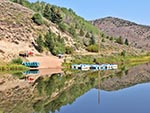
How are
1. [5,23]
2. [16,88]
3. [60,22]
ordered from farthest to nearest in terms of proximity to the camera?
1. [60,22]
2. [5,23]
3. [16,88]

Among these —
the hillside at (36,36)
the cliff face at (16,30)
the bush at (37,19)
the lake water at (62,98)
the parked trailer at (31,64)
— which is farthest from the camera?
the bush at (37,19)

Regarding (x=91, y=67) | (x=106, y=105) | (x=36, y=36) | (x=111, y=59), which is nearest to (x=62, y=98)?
(x=106, y=105)

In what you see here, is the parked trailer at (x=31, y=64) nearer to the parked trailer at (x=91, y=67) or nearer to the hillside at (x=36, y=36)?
the hillside at (x=36, y=36)

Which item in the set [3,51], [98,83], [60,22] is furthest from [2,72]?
[60,22]

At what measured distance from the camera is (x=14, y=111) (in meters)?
35.1

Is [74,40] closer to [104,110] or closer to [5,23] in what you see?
[5,23]

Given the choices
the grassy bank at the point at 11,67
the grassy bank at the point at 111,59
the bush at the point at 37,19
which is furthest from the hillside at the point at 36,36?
the grassy bank at the point at 11,67

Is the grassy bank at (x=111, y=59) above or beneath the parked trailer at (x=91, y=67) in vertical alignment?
above

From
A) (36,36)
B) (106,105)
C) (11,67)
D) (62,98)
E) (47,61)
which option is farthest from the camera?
(36,36)

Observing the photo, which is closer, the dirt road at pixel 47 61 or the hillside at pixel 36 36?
the dirt road at pixel 47 61

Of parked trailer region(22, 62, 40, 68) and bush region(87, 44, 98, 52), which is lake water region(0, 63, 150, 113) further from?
bush region(87, 44, 98, 52)

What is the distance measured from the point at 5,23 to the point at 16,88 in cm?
5719

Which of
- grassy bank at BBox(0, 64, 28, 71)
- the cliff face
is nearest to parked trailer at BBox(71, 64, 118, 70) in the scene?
the cliff face

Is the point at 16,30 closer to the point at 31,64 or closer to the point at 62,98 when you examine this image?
the point at 31,64
